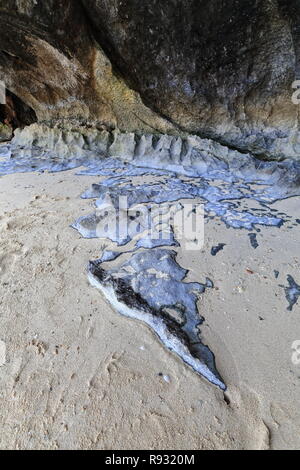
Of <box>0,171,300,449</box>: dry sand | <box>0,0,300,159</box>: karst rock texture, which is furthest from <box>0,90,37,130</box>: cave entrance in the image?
<box>0,171,300,449</box>: dry sand

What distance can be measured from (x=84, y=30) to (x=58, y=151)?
5.03ft

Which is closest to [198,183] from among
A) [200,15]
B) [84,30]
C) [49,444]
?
[200,15]

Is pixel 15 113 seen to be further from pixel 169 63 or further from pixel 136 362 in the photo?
pixel 136 362

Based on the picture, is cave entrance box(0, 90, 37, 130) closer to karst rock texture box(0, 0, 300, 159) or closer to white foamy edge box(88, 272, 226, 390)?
karst rock texture box(0, 0, 300, 159)

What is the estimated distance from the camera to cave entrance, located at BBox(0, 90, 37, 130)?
518 cm

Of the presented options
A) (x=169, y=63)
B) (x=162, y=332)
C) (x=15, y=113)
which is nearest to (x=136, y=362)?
(x=162, y=332)

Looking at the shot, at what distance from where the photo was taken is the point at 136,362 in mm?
1237

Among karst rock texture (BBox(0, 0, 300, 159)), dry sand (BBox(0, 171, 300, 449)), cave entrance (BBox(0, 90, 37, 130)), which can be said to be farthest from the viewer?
cave entrance (BBox(0, 90, 37, 130))

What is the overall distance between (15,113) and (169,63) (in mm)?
Answer: 3396

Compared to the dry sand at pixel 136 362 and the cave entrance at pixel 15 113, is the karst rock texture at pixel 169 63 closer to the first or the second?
the cave entrance at pixel 15 113

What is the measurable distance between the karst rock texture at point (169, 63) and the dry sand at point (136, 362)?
236 cm

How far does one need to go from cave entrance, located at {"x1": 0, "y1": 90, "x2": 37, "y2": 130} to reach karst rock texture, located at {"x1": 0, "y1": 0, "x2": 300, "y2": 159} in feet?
3.51

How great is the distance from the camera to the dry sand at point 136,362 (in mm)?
1022
